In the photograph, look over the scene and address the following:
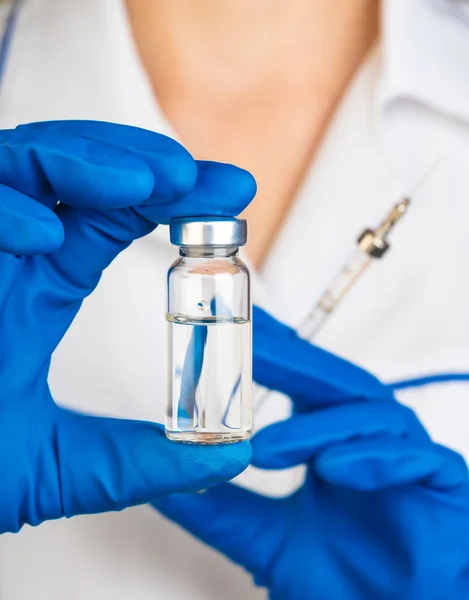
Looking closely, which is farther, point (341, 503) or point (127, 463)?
point (341, 503)

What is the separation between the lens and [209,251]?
53cm

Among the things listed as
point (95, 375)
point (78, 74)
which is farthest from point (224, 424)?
point (78, 74)

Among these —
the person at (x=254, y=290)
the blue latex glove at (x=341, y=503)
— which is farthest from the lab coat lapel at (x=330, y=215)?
the blue latex glove at (x=341, y=503)

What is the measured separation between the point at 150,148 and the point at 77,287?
0.39 ft

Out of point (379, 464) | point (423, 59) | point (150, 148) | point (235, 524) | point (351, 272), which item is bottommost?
point (235, 524)

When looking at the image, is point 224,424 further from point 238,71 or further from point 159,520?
point 238,71

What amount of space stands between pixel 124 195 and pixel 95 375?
1.15 feet

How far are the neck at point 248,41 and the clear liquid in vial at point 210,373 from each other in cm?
42

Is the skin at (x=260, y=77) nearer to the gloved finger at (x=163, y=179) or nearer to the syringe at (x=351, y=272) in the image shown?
the syringe at (x=351, y=272)

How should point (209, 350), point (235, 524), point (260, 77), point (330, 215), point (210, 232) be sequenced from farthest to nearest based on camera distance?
point (260, 77)
point (330, 215)
point (235, 524)
point (209, 350)
point (210, 232)

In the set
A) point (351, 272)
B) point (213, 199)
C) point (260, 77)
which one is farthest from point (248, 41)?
point (213, 199)

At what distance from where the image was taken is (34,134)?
0.53m

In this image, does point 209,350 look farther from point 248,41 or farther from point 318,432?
point 248,41

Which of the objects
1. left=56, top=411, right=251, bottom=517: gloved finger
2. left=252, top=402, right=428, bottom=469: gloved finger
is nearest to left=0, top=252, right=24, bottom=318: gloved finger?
left=56, top=411, right=251, bottom=517: gloved finger
